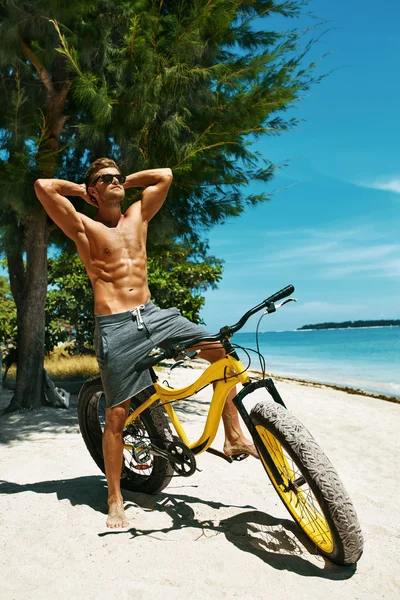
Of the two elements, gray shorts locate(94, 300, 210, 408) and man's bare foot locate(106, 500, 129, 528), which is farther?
gray shorts locate(94, 300, 210, 408)

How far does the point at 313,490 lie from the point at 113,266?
178cm

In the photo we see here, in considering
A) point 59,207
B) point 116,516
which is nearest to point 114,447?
point 116,516

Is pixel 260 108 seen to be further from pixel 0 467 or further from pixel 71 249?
pixel 0 467

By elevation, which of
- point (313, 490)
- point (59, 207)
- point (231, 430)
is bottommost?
point (313, 490)

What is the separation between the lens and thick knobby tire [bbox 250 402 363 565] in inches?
95.5

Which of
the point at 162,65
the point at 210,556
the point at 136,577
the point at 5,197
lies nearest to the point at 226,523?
the point at 210,556

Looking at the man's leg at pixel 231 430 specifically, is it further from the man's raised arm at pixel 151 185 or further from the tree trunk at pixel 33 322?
the tree trunk at pixel 33 322

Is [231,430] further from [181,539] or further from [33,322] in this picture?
[33,322]

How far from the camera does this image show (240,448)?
311cm

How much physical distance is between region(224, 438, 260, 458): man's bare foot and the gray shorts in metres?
0.62

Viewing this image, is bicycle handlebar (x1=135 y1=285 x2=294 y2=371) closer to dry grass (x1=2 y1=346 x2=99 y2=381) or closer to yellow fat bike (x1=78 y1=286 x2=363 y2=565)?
yellow fat bike (x1=78 y1=286 x2=363 y2=565)

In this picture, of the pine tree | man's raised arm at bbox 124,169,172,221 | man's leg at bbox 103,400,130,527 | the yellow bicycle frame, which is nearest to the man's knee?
man's leg at bbox 103,400,130,527

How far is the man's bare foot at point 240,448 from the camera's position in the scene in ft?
10.1

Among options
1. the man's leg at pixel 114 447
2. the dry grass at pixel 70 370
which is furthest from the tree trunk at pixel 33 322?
the man's leg at pixel 114 447
